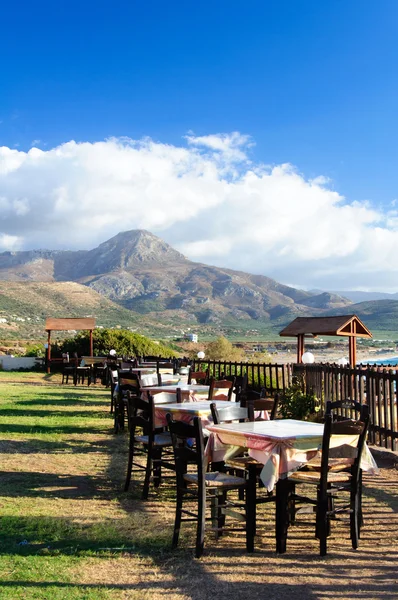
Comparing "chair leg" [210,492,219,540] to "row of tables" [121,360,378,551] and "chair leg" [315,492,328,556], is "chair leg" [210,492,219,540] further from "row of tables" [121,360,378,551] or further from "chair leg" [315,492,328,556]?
"chair leg" [315,492,328,556]

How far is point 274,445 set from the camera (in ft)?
17.4

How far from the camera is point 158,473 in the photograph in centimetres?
770

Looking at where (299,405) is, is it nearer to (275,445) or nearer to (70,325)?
(275,445)

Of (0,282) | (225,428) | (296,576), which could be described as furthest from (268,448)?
(0,282)

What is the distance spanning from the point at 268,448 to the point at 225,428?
2.02 ft

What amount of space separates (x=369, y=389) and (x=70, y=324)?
70.9 feet

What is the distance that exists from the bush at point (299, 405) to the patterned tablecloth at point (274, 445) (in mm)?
6793

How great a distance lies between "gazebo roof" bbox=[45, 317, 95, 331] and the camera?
29469 mm

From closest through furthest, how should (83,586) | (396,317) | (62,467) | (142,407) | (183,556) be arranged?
(83,586) < (183,556) < (142,407) < (62,467) < (396,317)

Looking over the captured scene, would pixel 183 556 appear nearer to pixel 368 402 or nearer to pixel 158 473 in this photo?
pixel 158 473

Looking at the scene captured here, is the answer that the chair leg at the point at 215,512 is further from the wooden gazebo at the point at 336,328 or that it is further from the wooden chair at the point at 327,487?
the wooden gazebo at the point at 336,328

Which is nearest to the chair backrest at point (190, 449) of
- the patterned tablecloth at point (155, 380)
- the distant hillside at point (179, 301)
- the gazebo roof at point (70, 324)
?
the patterned tablecloth at point (155, 380)

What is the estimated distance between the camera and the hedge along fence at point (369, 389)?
31.5 feet

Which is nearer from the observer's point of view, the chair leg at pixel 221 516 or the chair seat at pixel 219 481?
the chair seat at pixel 219 481
